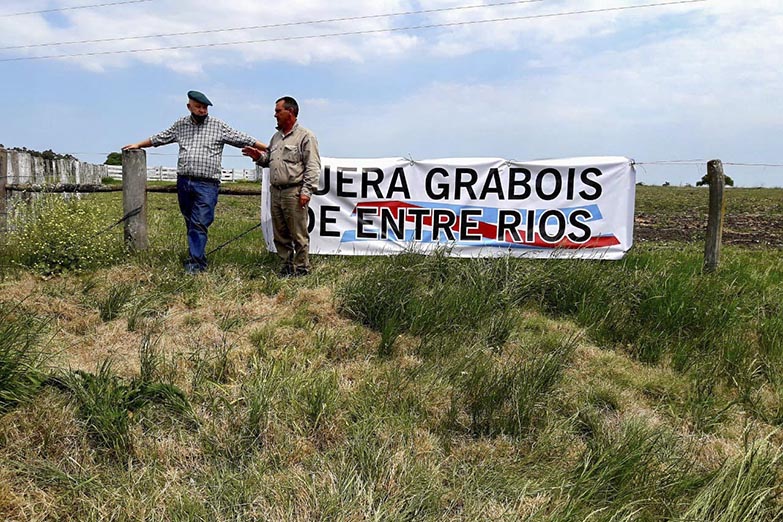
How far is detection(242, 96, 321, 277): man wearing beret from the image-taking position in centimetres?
612

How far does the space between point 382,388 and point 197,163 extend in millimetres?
3628

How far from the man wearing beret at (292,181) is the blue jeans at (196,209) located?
0.69m

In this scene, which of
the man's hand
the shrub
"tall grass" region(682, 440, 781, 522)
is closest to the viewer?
"tall grass" region(682, 440, 781, 522)

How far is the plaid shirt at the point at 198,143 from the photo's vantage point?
6211mm

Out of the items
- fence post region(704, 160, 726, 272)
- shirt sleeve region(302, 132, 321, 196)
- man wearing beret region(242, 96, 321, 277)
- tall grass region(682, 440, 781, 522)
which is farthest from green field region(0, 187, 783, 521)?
shirt sleeve region(302, 132, 321, 196)

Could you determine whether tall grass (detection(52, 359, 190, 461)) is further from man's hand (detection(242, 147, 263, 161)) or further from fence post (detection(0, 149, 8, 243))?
fence post (detection(0, 149, 8, 243))

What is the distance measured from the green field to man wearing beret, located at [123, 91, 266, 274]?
0.38 meters

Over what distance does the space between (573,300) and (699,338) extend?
1.14 m

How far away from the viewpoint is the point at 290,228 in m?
6.25

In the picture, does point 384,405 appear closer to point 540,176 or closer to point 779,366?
point 779,366

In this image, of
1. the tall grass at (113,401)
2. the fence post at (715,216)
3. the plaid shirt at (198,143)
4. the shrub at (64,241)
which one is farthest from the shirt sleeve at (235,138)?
the fence post at (715,216)

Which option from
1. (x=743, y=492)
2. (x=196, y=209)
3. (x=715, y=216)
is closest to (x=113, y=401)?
(x=743, y=492)

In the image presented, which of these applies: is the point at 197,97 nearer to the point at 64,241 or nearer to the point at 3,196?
the point at 64,241

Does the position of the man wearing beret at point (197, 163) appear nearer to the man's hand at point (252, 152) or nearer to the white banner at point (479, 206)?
the man's hand at point (252, 152)
